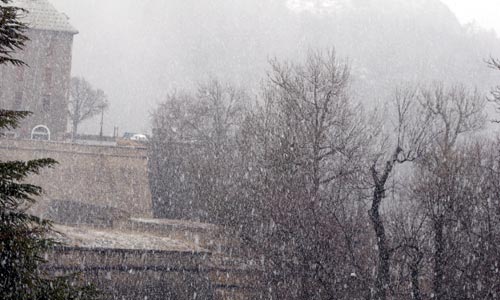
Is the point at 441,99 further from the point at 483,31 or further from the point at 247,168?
the point at 483,31

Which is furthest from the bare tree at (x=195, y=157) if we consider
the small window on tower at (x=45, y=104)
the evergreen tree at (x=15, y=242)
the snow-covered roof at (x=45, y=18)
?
the evergreen tree at (x=15, y=242)

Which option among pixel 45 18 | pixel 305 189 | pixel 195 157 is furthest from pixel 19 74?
pixel 305 189

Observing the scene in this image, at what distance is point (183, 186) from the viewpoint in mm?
38219

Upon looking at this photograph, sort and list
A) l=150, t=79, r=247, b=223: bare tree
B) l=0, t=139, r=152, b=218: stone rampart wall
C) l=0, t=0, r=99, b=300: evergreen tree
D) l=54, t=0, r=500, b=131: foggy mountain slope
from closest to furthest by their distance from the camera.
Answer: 1. l=0, t=0, r=99, b=300: evergreen tree
2. l=150, t=79, r=247, b=223: bare tree
3. l=0, t=139, r=152, b=218: stone rampart wall
4. l=54, t=0, r=500, b=131: foggy mountain slope

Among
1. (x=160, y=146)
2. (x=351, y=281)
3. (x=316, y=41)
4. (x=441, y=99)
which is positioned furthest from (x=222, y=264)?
(x=316, y=41)

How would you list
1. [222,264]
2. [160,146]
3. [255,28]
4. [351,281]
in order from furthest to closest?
[255,28]
[160,146]
[222,264]
[351,281]

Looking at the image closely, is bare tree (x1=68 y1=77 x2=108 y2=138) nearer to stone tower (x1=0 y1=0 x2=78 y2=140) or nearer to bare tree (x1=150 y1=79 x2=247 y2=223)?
bare tree (x1=150 y1=79 x2=247 y2=223)

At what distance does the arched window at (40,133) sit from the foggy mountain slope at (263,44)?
46668 millimetres

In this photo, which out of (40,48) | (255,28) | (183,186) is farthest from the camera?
(255,28)

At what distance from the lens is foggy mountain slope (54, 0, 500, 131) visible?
337 ft

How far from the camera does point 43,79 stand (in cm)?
4828

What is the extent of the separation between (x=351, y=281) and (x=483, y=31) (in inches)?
4404

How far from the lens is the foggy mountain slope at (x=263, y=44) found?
102688mm

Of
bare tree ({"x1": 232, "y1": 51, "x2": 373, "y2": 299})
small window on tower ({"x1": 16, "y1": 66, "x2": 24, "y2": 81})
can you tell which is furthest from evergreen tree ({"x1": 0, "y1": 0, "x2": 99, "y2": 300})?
small window on tower ({"x1": 16, "y1": 66, "x2": 24, "y2": 81})
